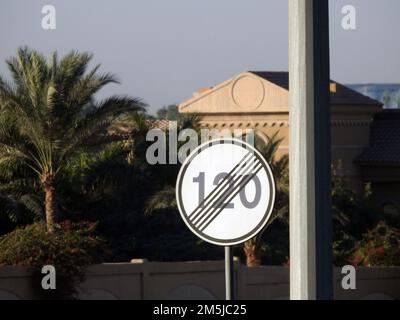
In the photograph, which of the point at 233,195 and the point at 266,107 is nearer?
the point at 233,195

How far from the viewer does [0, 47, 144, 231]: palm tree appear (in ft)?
64.2

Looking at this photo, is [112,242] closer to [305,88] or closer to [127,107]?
[127,107]

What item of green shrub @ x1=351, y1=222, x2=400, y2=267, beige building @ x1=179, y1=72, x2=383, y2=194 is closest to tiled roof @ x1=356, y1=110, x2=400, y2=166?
beige building @ x1=179, y1=72, x2=383, y2=194

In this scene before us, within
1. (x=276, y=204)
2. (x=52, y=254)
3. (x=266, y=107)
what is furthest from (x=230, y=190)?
(x=266, y=107)

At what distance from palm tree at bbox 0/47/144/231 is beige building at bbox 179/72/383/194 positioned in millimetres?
7118

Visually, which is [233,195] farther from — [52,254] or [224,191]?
[52,254]

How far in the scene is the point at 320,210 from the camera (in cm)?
434

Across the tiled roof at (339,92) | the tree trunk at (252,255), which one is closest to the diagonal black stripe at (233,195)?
the tree trunk at (252,255)

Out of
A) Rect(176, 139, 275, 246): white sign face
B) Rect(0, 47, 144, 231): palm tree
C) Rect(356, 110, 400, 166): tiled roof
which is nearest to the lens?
Rect(176, 139, 275, 246): white sign face

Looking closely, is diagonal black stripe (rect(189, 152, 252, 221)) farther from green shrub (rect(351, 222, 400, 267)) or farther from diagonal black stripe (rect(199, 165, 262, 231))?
green shrub (rect(351, 222, 400, 267))

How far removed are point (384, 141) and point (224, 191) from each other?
2944 centimetres

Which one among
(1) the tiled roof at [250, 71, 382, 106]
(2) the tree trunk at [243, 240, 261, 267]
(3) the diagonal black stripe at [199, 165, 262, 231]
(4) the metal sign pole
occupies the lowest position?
(2) the tree trunk at [243, 240, 261, 267]

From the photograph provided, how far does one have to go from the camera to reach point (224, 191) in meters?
4.38
